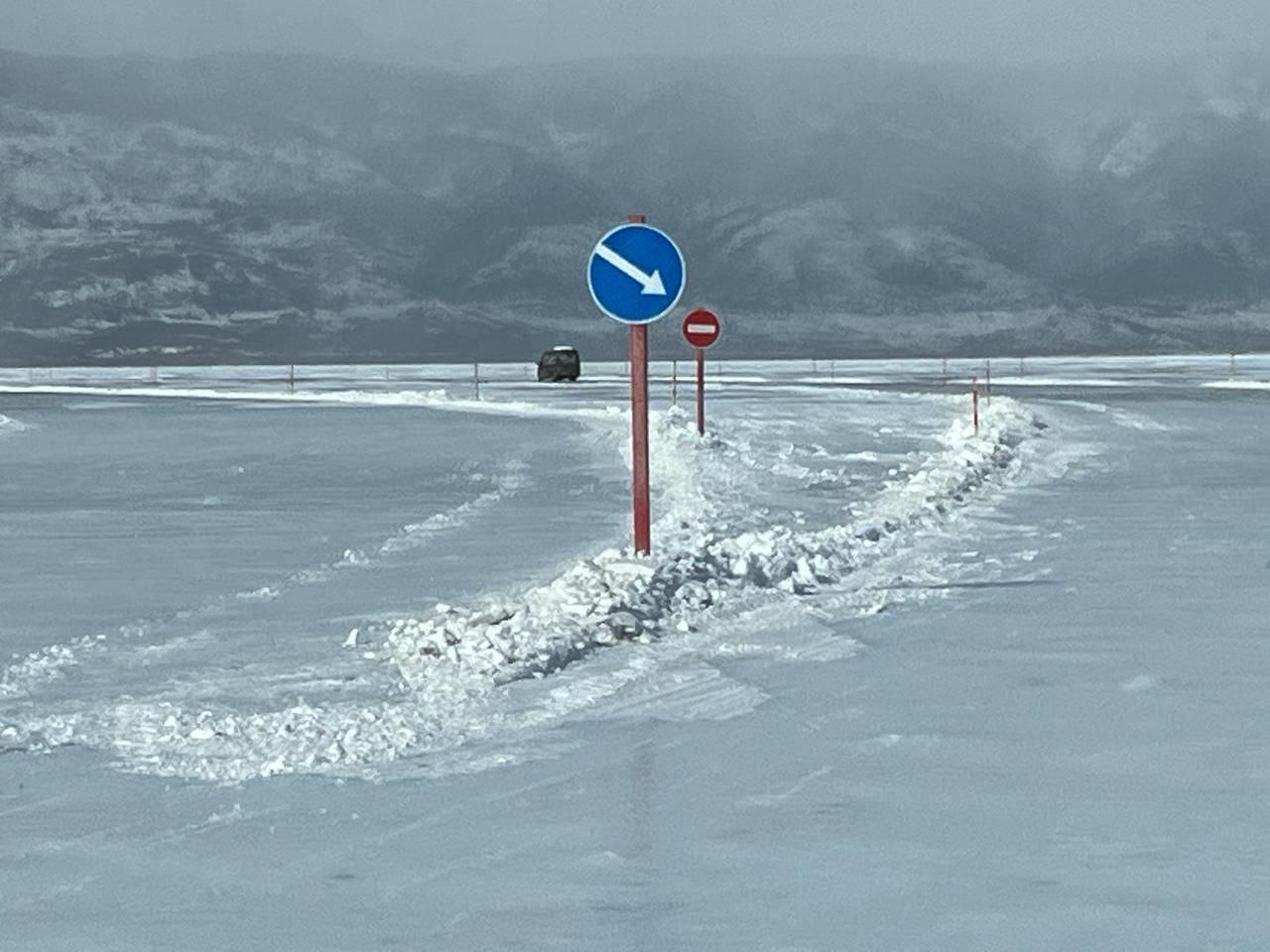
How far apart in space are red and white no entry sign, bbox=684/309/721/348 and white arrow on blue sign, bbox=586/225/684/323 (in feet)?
64.8

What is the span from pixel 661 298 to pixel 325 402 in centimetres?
4563

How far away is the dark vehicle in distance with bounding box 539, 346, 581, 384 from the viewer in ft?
272

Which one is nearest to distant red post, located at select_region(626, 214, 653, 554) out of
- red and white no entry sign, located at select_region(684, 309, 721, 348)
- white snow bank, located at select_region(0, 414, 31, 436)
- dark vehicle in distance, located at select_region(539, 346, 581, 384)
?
red and white no entry sign, located at select_region(684, 309, 721, 348)

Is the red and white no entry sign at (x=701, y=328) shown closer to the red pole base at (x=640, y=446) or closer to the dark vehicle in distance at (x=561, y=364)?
the red pole base at (x=640, y=446)

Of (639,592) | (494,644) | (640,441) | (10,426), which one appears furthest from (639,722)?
(10,426)

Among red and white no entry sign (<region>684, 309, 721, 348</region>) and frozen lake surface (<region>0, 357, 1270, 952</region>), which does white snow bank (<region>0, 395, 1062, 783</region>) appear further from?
red and white no entry sign (<region>684, 309, 721, 348</region>)

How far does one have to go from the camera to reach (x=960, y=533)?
18719 millimetres

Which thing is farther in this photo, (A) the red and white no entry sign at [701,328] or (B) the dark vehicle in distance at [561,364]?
(B) the dark vehicle in distance at [561,364]

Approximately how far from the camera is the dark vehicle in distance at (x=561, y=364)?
82.9 metres

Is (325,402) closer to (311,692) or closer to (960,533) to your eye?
(960,533)

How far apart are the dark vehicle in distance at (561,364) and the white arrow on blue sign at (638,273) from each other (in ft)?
227

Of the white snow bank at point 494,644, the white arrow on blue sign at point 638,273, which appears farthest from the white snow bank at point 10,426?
the white arrow on blue sign at point 638,273

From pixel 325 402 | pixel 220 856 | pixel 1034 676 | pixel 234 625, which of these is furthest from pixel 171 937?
pixel 325 402

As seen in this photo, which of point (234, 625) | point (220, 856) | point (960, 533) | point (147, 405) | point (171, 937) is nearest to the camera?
point (171, 937)
